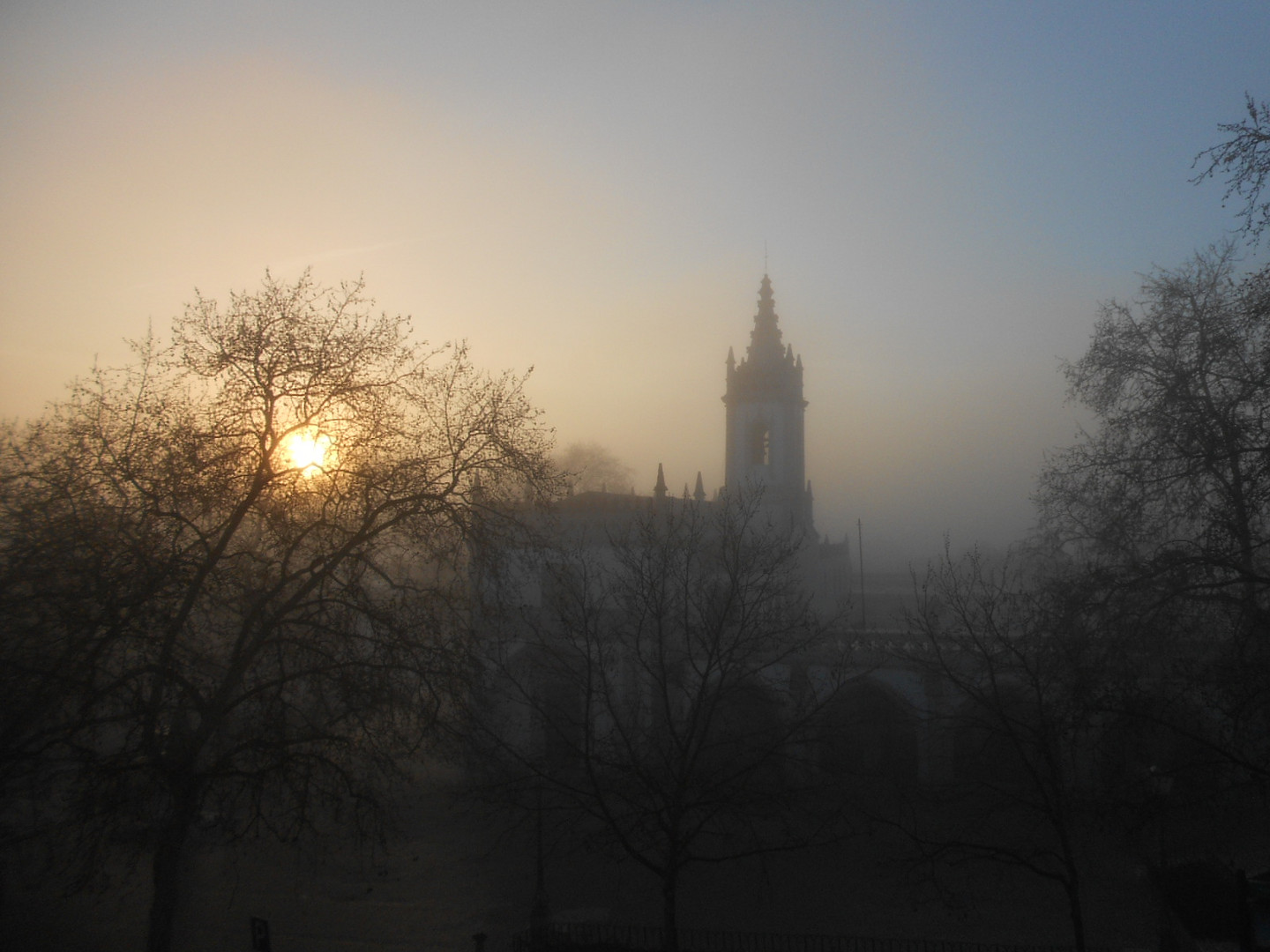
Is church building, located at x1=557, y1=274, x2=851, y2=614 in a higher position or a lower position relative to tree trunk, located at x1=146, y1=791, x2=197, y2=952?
higher

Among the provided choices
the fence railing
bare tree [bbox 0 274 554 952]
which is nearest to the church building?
the fence railing

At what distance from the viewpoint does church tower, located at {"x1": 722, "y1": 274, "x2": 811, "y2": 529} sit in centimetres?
4184

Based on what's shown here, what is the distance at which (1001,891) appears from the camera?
15406 millimetres

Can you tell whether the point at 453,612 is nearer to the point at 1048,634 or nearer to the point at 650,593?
the point at 650,593

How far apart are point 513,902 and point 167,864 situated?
9229 millimetres

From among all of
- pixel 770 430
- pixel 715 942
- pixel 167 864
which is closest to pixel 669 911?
pixel 715 942

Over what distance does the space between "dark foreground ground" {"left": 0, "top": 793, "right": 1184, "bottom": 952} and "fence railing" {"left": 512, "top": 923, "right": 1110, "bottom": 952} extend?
0.86 metres

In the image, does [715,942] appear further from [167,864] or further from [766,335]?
[766,335]

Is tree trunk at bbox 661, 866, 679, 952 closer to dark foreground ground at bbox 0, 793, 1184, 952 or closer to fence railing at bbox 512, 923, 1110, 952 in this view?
fence railing at bbox 512, 923, 1110, 952

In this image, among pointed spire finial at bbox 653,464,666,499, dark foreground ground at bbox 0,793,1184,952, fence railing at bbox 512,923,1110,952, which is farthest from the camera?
pointed spire finial at bbox 653,464,666,499

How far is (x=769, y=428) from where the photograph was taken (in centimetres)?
4269

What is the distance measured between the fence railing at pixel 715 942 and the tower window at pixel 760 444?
101 feet

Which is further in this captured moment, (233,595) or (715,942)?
(715,942)

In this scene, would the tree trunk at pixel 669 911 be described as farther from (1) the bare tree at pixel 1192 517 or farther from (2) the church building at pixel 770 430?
(2) the church building at pixel 770 430
